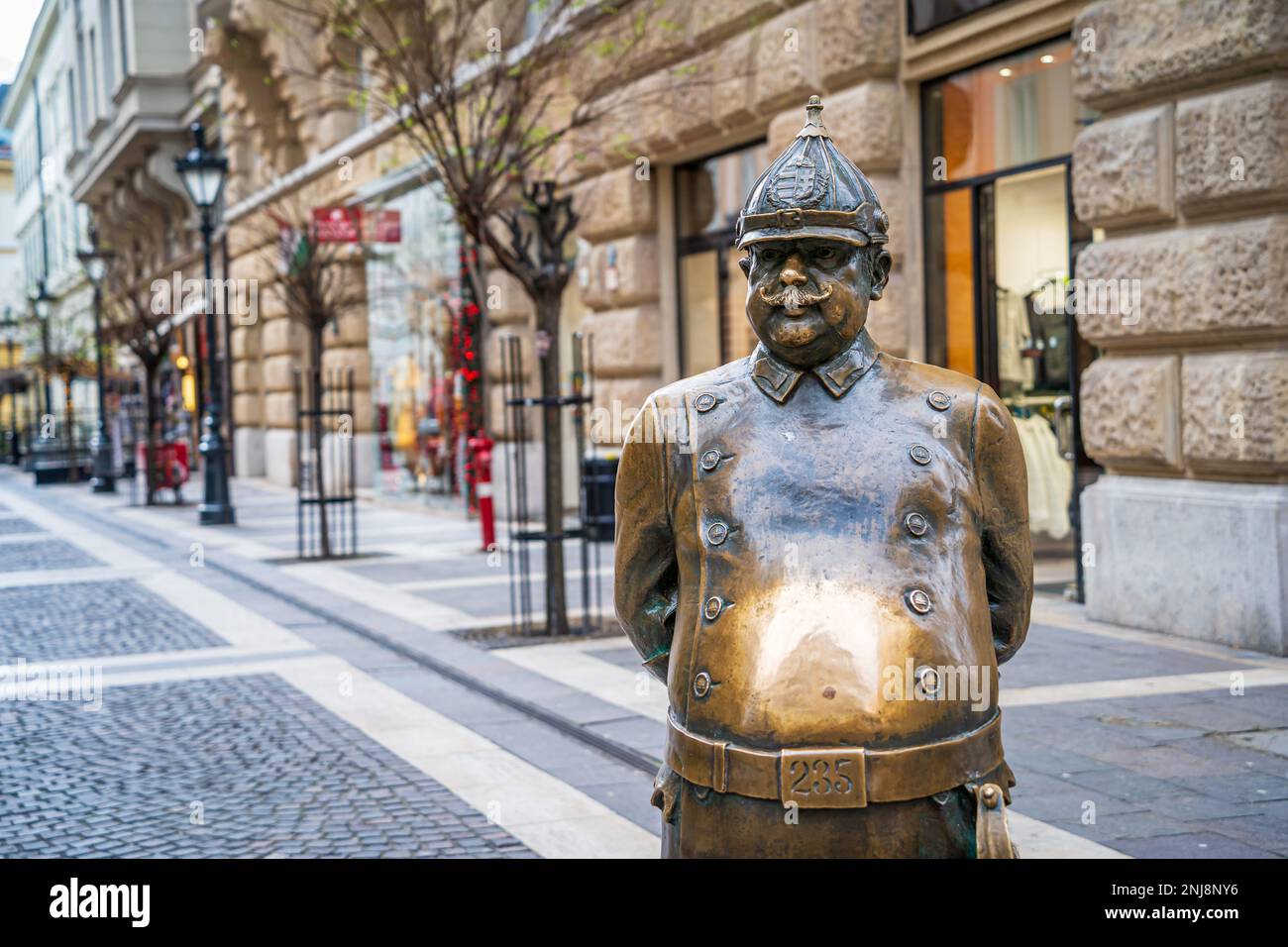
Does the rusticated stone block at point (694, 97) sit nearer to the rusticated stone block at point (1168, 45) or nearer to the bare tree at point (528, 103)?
the bare tree at point (528, 103)

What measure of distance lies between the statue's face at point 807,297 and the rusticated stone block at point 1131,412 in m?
6.87

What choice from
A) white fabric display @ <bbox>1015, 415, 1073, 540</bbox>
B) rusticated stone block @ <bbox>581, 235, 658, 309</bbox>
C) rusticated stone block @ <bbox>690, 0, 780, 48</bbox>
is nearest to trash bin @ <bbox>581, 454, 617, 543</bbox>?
rusticated stone block @ <bbox>581, 235, 658, 309</bbox>

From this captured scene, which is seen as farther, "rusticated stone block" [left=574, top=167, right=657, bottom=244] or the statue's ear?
"rusticated stone block" [left=574, top=167, right=657, bottom=244]

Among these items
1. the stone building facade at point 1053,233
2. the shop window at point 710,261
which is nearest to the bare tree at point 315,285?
the stone building facade at point 1053,233

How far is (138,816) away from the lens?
5848 mm

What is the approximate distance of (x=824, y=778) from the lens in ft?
7.75

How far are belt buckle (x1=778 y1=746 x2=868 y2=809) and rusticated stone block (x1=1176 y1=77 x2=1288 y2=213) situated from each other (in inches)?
269

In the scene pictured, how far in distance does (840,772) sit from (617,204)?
44.8 ft

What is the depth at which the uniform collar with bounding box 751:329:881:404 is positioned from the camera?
257cm

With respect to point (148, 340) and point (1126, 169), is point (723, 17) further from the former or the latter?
point (148, 340)

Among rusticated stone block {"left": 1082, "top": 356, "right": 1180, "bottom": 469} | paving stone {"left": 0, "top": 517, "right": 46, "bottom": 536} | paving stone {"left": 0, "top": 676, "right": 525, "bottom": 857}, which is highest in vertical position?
rusticated stone block {"left": 1082, "top": 356, "right": 1180, "bottom": 469}
